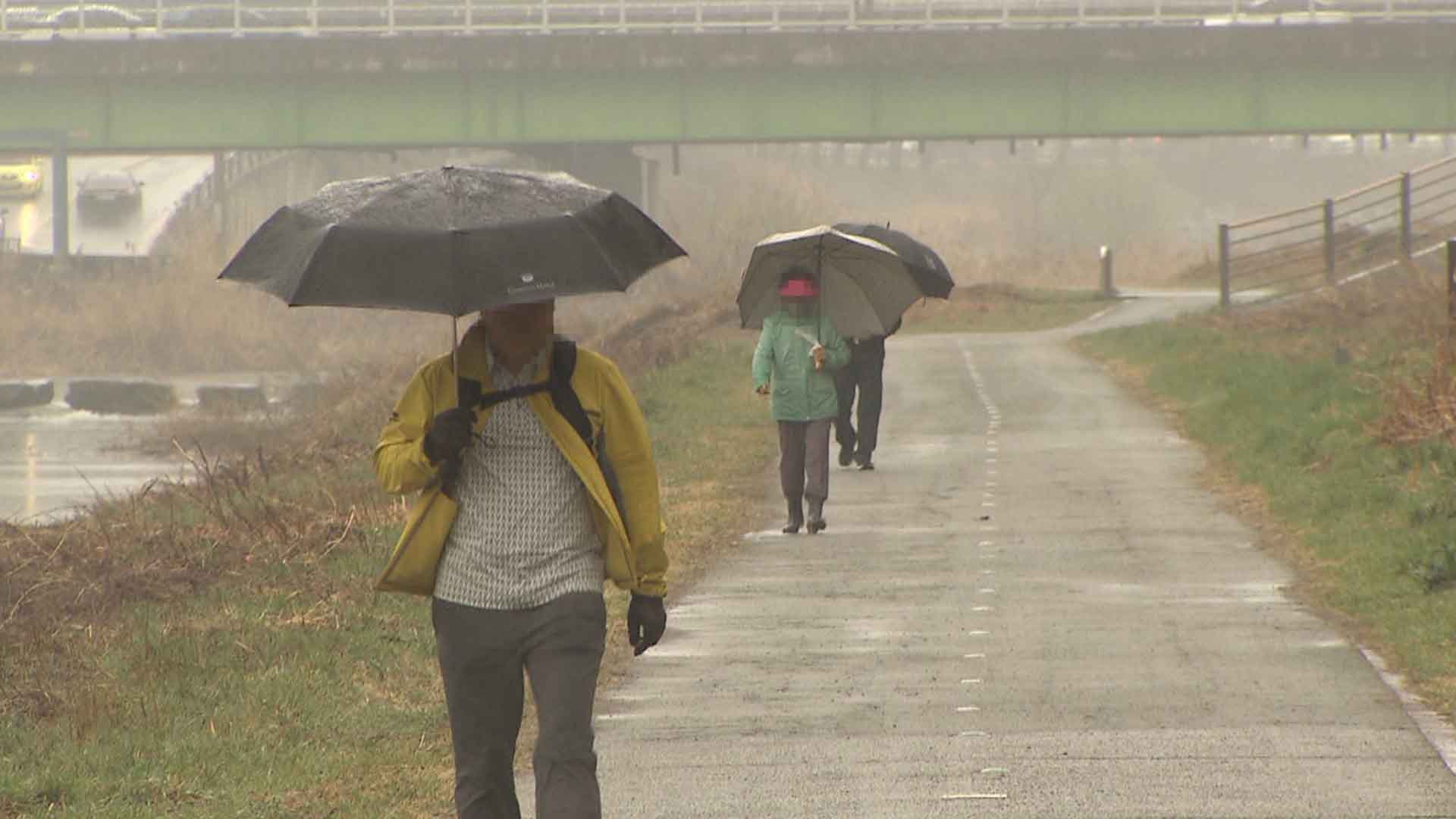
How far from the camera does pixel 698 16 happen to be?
167 ft

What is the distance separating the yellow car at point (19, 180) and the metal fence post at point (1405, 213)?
48203mm

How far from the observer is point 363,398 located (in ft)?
111

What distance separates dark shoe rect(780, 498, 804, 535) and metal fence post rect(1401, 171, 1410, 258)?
65.2 ft

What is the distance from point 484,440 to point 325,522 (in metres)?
8.75

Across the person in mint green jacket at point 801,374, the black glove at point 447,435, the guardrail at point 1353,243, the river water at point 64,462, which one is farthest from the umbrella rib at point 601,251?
the guardrail at point 1353,243

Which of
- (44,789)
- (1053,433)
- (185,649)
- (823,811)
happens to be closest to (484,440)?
(823,811)

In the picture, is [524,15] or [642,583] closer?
[642,583]

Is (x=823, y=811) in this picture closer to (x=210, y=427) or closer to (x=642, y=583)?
(x=642, y=583)

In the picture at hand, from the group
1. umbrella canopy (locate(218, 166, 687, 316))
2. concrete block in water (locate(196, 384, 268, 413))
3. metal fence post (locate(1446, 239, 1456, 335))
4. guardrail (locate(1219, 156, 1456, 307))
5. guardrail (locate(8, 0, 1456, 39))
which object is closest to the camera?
umbrella canopy (locate(218, 166, 687, 316))

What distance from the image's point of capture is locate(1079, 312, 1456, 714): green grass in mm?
11195

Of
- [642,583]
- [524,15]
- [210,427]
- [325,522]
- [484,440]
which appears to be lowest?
[210,427]

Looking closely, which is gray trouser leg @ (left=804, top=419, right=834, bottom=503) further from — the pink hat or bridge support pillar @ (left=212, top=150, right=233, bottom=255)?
bridge support pillar @ (left=212, top=150, right=233, bottom=255)

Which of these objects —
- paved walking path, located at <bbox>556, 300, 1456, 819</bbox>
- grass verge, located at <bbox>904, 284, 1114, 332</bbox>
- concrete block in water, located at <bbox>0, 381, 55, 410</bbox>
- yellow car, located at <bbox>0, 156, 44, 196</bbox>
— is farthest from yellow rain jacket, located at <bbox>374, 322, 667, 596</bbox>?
yellow car, located at <bbox>0, 156, 44, 196</bbox>

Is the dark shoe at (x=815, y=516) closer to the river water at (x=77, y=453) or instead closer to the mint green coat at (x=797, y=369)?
the mint green coat at (x=797, y=369)
